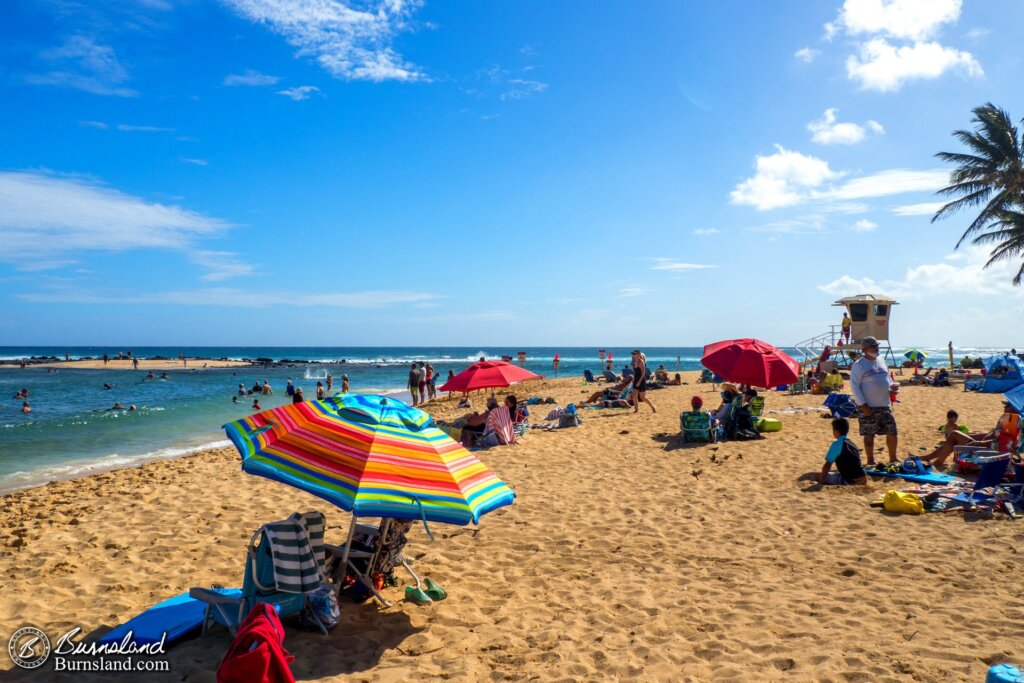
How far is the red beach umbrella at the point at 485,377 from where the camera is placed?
1334 centimetres

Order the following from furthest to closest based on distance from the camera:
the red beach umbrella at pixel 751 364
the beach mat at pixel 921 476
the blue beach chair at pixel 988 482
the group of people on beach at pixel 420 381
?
the group of people on beach at pixel 420 381
the red beach umbrella at pixel 751 364
the beach mat at pixel 921 476
the blue beach chair at pixel 988 482

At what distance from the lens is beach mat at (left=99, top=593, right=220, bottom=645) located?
4.28m

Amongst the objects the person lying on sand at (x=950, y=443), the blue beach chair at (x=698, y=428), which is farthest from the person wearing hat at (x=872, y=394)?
the blue beach chair at (x=698, y=428)

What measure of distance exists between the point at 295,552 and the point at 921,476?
854 centimetres

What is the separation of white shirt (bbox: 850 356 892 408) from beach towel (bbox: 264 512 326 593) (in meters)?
7.70

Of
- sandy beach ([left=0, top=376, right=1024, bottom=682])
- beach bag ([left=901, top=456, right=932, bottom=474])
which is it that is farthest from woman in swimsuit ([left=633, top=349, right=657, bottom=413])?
beach bag ([left=901, top=456, right=932, bottom=474])

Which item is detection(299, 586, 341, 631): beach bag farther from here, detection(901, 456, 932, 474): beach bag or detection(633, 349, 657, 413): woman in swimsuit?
detection(633, 349, 657, 413): woman in swimsuit

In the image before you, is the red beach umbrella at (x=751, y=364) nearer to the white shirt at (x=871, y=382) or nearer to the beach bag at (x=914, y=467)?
the white shirt at (x=871, y=382)

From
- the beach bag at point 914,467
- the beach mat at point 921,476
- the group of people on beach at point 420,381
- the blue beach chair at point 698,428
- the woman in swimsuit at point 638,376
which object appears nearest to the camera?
the beach mat at point 921,476

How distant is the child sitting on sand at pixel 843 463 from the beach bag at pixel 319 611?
22.9 ft

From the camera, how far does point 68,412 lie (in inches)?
890

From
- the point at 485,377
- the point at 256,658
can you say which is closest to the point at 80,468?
the point at 485,377

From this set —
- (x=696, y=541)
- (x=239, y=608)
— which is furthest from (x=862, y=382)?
(x=239, y=608)

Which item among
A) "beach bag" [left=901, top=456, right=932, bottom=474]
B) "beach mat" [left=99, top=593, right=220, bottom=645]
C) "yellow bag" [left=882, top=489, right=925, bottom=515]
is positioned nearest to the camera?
"beach mat" [left=99, top=593, right=220, bottom=645]
